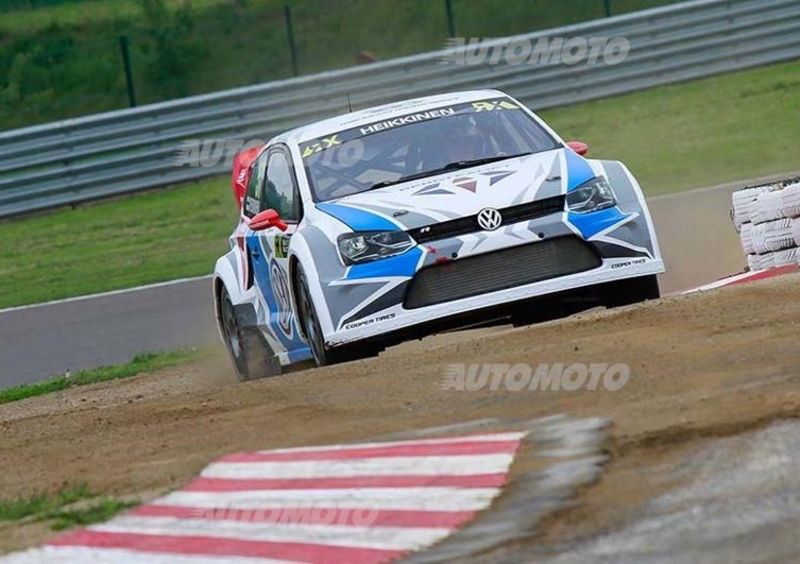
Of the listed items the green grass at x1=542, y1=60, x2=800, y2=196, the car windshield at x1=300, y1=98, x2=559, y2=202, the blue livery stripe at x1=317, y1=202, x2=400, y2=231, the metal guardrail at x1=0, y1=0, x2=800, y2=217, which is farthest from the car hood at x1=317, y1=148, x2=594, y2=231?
the metal guardrail at x1=0, y1=0, x2=800, y2=217

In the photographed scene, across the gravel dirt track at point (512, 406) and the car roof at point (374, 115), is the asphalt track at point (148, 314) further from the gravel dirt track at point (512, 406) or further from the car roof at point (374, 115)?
the gravel dirt track at point (512, 406)

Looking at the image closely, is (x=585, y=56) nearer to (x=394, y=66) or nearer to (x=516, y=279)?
(x=394, y=66)

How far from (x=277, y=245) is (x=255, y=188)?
4.04 ft

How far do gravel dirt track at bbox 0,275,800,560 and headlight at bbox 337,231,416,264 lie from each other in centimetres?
63

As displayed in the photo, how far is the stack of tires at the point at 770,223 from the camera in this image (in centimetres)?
1056

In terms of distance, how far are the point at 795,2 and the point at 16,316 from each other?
500 inches

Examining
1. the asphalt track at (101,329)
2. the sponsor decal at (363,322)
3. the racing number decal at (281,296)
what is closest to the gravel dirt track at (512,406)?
the sponsor decal at (363,322)

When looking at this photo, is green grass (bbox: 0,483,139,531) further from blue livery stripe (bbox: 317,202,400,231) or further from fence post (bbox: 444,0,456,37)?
fence post (bbox: 444,0,456,37)

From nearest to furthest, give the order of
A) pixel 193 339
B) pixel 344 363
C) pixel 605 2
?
pixel 344 363
pixel 193 339
pixel 605 2

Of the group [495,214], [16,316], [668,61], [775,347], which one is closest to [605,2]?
[668,61]

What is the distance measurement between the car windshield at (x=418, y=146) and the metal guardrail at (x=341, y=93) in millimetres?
11177

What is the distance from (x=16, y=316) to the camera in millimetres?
16516

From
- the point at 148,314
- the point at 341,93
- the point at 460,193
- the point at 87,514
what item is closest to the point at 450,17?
the point at 341,93

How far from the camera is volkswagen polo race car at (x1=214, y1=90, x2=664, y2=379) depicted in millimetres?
9242
